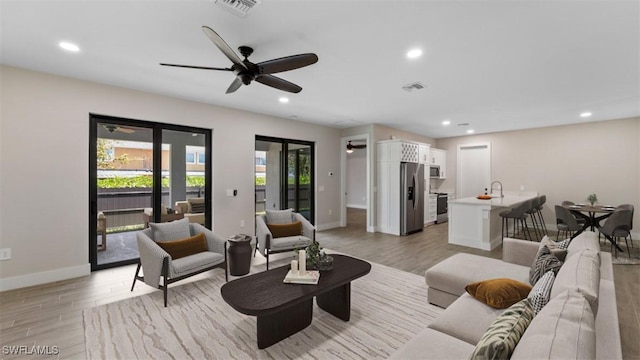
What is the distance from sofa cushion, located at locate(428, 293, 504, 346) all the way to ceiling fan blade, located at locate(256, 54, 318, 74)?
218 cm

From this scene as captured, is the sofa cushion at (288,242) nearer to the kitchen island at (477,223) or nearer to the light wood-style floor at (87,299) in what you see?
the light wood-style floor at (87,299)

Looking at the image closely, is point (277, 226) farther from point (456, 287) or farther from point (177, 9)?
point (177, 9)

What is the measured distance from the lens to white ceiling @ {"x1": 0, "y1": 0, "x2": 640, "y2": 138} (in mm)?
2111

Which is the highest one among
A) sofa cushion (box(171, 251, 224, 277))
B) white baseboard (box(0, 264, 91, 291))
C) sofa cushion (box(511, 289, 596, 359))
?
sofa cushion (box(511, 289, 596, 359))

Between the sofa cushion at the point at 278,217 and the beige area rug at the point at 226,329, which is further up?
the sofa cushion at the point at 278,217

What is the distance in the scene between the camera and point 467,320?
5.72 feet

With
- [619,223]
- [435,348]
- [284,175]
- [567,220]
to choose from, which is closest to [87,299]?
[435,348]

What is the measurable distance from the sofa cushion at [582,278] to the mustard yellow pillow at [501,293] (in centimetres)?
31

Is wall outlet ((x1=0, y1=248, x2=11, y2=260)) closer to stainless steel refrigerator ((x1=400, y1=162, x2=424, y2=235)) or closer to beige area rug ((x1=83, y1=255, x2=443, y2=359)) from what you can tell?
beige area rug ((x1=83, y1=255, x2=443, y2=359))

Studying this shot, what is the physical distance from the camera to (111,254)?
13.4ft

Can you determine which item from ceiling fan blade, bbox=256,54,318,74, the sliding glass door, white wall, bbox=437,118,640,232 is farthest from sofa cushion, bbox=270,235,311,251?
white wall, bbox=437,118,640,232

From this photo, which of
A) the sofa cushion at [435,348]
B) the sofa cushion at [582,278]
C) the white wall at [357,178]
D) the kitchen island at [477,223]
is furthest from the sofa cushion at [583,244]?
the white wall at [357,178]

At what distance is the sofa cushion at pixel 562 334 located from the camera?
889 mm

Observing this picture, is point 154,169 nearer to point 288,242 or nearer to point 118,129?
point 118,129
